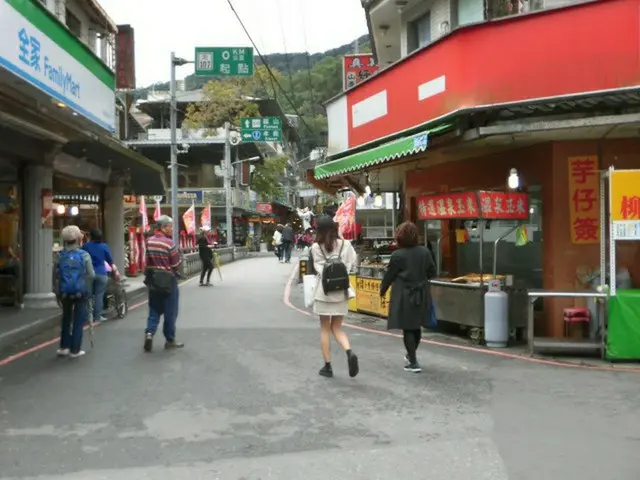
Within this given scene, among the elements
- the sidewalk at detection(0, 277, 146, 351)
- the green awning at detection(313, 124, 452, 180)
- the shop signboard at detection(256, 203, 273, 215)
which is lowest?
the sidewalk at detection(0, 277, 146, 351)

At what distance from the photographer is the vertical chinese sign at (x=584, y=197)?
881 cm

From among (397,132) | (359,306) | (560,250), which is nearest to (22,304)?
(359,306)

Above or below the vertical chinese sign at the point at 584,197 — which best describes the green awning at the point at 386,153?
above

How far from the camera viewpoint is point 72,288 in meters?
7.59

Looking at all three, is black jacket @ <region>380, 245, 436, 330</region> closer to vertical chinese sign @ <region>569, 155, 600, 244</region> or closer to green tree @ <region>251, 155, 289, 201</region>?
vertical chinese sign @ <region>569, 155, 600, 244</region>

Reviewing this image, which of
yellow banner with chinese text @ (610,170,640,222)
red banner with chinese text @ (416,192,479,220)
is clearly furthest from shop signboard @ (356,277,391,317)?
yellow banner with chinese text @ (610,170,640,222)

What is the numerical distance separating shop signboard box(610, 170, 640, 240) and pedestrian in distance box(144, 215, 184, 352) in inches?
213

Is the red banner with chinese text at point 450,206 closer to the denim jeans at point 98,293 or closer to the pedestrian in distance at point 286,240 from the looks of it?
the denim jeans at point 98,293

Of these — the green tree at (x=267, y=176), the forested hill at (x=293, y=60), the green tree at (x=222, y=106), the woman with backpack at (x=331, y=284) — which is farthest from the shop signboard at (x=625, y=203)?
the green tree at (x=267, y=176)

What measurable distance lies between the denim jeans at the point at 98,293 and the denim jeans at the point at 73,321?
2898 mm

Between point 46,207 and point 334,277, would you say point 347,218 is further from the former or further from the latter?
point 334,277

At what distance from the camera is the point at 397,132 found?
36.7ft

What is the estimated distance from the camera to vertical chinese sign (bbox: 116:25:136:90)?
1633 centimetres

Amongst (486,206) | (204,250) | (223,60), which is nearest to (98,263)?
(486,206)
